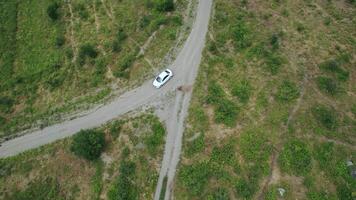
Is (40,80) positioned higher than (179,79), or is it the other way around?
(179,79)

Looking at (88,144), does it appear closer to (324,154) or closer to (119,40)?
(119,40)

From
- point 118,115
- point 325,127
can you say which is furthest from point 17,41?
point 325,127

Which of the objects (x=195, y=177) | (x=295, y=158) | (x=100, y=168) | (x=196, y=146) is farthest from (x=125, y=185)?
(x=295, y=158)

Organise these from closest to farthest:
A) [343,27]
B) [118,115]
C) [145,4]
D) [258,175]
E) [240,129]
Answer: [258,175] < [240,129] < [118,115] < [343,27] < [145,4]

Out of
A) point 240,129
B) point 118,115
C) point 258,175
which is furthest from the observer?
point 118,115

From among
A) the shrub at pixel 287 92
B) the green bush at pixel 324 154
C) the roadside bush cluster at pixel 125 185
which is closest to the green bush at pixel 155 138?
the roadside bush cluster at pixel 125 185

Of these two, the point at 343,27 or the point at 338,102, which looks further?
the point at 343,27

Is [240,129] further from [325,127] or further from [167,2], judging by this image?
[167,2]

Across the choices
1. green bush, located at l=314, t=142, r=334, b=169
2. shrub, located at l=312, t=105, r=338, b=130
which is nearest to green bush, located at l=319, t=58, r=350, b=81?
shrub, located at l=312, t=105, r=338, b=130
